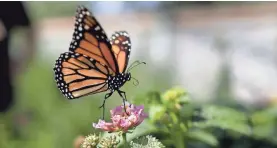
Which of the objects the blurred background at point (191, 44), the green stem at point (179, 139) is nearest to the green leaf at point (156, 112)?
the green stem at point (179, 139)

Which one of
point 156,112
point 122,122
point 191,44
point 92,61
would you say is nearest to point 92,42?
point 92,61

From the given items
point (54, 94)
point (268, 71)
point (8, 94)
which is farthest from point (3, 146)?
point (268, 71)

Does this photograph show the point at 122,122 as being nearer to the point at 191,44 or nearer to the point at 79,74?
the point at 79,74

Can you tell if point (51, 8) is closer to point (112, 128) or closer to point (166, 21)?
point (166, 21)

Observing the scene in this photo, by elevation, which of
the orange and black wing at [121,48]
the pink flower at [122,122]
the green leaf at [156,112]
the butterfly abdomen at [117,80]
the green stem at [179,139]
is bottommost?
the green stem at [179,139]

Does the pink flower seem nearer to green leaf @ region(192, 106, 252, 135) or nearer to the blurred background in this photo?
green leaf @ region(192, 106, 252, 135)

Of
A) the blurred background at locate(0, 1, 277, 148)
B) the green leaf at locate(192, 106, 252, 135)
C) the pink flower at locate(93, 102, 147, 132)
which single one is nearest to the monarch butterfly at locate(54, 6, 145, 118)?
the pink flower at locate(93, 102, 147, 132)

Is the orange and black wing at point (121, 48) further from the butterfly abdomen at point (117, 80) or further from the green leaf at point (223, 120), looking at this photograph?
the green leaf at point (223, 120)
